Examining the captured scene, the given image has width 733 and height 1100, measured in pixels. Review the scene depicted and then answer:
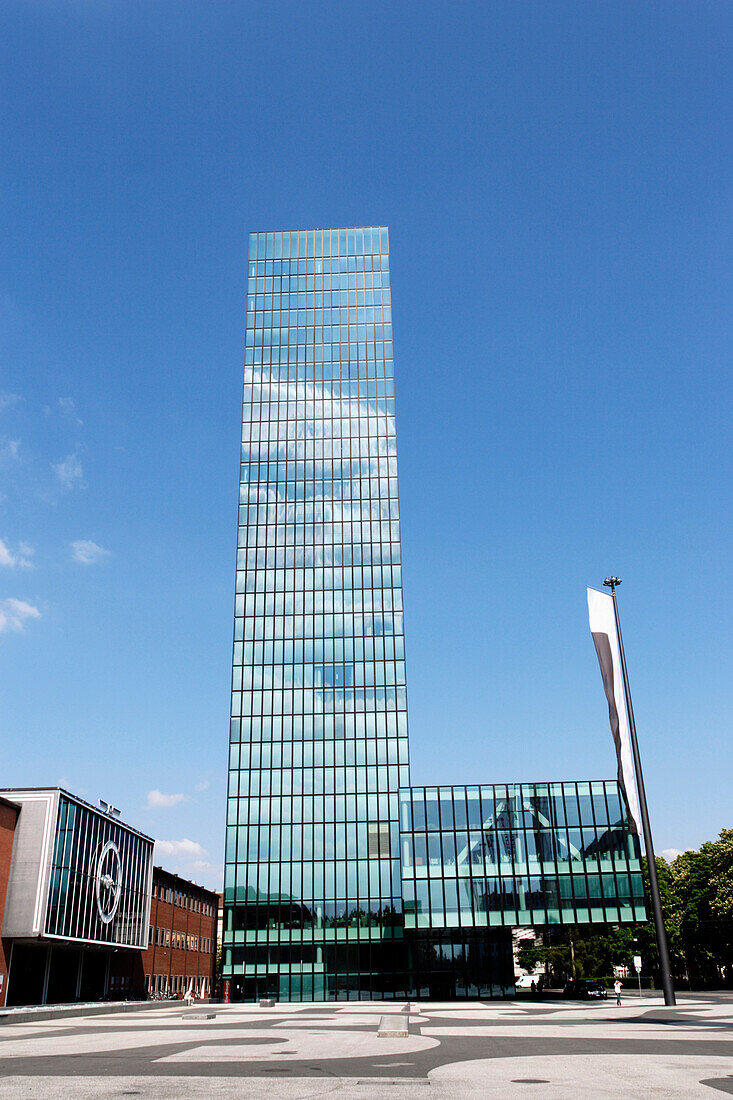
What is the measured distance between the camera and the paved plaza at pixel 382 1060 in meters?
14.5

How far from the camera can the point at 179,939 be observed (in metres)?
87.3

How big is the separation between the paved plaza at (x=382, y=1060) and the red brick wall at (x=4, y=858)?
13.4 meters

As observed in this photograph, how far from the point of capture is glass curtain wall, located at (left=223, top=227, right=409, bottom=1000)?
82.6m

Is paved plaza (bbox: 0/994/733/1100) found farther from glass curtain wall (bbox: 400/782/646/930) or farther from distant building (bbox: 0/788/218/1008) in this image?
glass curtain wall (bbox: 400/782/646/930)

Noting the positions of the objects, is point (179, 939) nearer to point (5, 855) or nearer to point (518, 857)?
point (518, 857)

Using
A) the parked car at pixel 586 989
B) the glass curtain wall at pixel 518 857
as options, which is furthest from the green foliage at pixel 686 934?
the parked car at pixel 586 989

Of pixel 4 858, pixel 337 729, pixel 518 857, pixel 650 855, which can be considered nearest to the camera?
pixel 650 855

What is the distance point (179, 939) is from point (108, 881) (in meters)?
31.2

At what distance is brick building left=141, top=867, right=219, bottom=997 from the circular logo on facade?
13804 millimetres

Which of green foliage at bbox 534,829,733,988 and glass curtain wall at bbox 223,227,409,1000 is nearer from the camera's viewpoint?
green foliage at bbox 534,829,733,988

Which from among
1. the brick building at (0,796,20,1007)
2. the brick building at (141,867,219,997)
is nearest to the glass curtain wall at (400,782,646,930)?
the brick building at (141,867,219,997)

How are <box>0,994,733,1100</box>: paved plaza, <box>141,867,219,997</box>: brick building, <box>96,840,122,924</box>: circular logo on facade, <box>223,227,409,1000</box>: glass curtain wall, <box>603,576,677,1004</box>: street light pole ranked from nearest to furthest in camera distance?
1. <box>0,994,733,1100</box>: paved plaza
2. <box>603,576,677,1004</box>: street light pole
3. <box>96,840,122,924</box>: circular logo on facade
4. <box>141,867,219,997</box>: brick building
5. <box>223,227,409,1000</box>: glass curtain wall

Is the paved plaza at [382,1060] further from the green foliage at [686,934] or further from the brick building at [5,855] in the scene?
the green foliage at [686,934]

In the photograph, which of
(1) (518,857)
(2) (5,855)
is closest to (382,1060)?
(2) (5,855)
